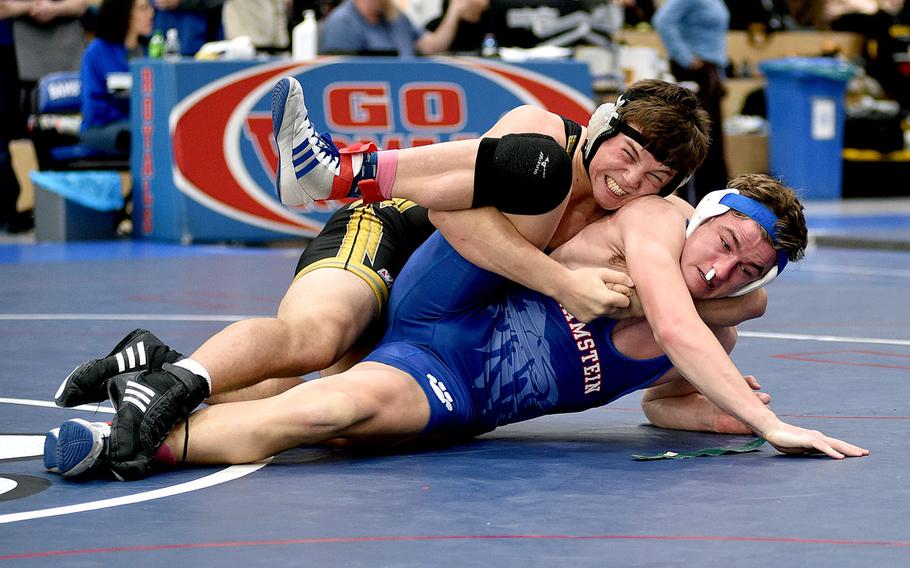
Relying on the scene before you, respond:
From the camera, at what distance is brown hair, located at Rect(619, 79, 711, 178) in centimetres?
367

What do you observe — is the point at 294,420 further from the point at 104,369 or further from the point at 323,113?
the point at 323,113

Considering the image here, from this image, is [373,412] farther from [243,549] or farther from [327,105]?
[327,105]

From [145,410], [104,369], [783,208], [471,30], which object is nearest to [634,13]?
[471,30]

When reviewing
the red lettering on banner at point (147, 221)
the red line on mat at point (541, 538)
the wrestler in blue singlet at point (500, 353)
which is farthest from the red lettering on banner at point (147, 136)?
the red line on mat at point (541, 538)

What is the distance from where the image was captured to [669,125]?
3.67 metres

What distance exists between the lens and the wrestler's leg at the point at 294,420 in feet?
11.1

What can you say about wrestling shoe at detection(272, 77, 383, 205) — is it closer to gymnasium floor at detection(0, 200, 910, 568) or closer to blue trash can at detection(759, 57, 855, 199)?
gymnasium floor at detection(0, 200, 910, 568)

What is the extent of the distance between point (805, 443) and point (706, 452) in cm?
24

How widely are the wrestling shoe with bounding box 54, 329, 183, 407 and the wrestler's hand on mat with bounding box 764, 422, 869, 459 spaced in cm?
139

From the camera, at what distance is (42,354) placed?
5258 millimetres

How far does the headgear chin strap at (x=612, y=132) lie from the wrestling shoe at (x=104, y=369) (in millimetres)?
1143

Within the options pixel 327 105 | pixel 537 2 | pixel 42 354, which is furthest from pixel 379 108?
pixel 42 354

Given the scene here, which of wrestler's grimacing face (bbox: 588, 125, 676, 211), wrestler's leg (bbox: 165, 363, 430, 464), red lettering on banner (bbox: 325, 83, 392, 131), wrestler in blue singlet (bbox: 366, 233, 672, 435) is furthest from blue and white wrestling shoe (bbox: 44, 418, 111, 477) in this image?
red lettering on banner (bbox: 325, 83, 392, 131)

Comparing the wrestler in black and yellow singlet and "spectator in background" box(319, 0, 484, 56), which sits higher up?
"spectator in background" box(319, 0, 484, 56)
